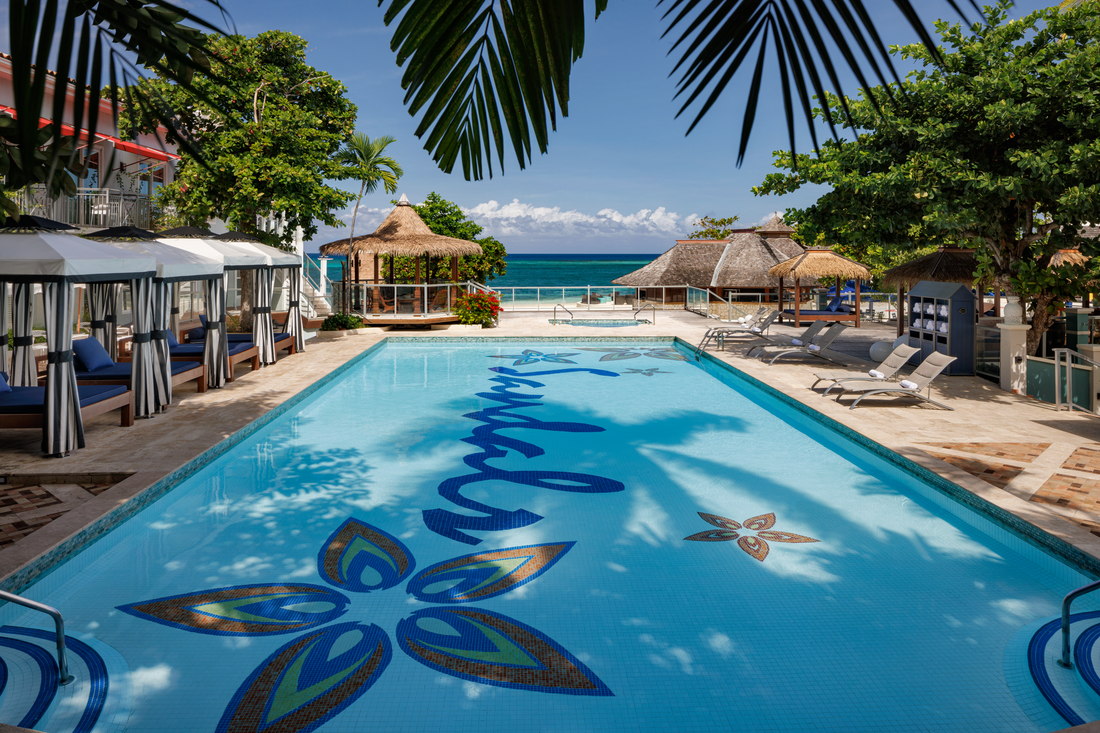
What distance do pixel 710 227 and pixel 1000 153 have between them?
40.6 m

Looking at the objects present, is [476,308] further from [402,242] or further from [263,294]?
[263,294]

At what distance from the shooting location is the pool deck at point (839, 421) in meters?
5.36

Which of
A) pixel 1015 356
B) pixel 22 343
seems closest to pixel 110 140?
pixel 22 343

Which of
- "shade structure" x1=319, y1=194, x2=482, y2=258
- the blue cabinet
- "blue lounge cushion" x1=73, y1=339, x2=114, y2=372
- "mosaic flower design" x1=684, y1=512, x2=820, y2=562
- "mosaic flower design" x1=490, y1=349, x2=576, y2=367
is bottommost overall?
"mosaic flower design" x1=684, y1=512, x2=820, y2=562

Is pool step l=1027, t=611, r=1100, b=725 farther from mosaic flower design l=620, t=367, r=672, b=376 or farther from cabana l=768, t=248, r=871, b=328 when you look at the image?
cabana l=768, t=248, r=871, b=328

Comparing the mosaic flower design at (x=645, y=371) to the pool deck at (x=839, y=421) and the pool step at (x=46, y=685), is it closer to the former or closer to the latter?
the pool deck at (x=839, y=421)

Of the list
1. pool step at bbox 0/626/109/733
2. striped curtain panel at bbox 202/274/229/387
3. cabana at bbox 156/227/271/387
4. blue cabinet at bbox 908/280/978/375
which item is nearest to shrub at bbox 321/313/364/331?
cabana at bbox 156/227/271/387

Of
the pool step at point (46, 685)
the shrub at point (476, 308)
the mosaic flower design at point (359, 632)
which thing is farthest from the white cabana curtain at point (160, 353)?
the shrub at point (476, 308)

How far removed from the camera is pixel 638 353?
16.6m

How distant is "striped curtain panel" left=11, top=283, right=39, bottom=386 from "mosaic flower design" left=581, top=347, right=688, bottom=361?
33.5 feet

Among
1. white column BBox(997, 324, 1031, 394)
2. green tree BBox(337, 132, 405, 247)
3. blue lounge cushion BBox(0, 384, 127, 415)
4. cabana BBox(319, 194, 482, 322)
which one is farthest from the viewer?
cabana BBox(319, 194, 482, 322)

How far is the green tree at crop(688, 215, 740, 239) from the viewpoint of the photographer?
48281 millimetres

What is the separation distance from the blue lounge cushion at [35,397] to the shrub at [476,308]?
1173cm

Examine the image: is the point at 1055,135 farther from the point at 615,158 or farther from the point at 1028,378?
the point at 615,158
